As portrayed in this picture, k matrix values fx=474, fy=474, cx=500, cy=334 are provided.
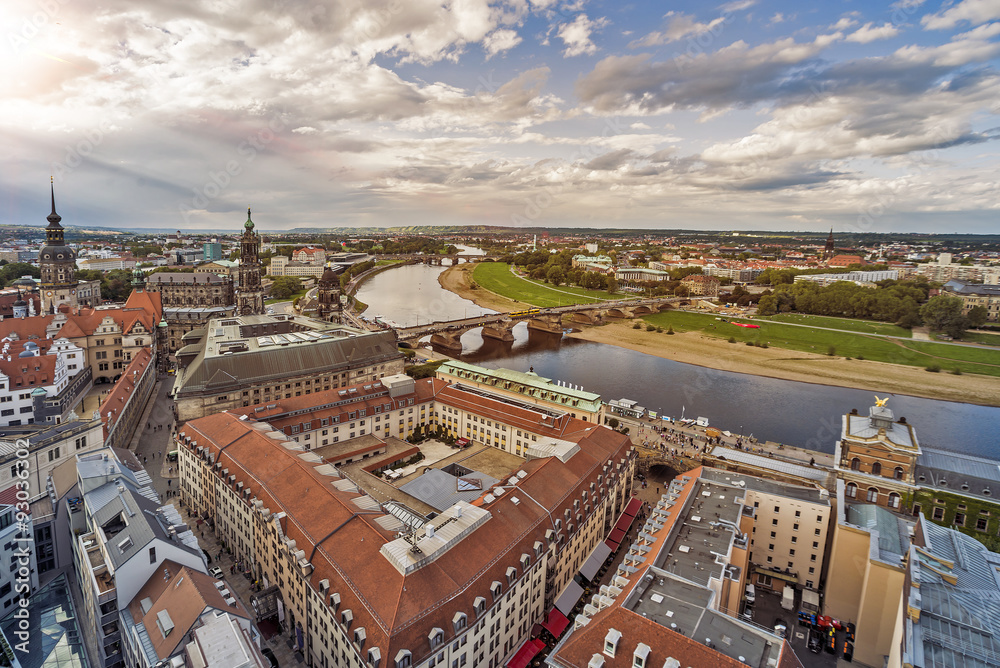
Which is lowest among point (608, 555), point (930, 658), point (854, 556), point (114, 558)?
point (608, 555)

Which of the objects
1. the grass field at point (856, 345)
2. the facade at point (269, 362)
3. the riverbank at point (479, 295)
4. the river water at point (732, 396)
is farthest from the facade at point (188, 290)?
the grass field at point (856, 345)

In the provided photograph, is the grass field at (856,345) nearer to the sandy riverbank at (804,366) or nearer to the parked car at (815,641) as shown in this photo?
the sandy riverbank at (804,366)

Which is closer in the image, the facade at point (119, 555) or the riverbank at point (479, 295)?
the facade at point (119, 555)

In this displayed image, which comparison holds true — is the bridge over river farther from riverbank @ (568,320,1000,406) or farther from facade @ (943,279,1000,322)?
facade @ (943,279,1000,322)

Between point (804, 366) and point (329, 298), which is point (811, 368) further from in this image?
point (329, 298)

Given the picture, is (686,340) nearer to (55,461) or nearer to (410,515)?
(410,515)

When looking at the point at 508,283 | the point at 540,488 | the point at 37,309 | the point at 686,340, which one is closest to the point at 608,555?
the point at 540,488

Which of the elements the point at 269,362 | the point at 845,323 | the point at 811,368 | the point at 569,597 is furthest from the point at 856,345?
the point at 269,362
